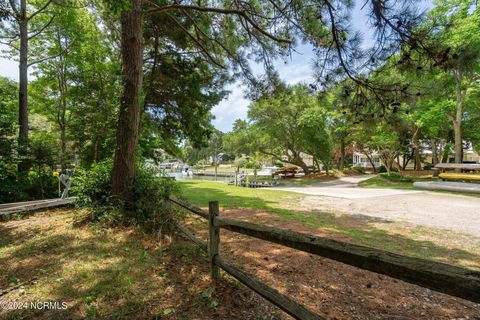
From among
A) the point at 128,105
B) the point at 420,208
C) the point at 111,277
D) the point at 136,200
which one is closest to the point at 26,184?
the point at 136,200

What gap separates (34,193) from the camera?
7.12 m

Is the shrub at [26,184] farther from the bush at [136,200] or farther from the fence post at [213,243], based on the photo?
the fence post at [213,243]

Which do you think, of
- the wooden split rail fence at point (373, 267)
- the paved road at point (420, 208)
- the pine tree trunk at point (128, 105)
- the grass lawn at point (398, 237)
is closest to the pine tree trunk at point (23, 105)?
the pine tree trunk at point (128, 105)

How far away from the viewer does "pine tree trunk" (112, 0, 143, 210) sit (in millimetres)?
5090

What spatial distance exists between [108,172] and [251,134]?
20364 millimetres

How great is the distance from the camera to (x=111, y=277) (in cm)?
291

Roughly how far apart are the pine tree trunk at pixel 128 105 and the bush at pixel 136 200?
231 millimetres

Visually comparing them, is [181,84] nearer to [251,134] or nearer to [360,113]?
[360,113]

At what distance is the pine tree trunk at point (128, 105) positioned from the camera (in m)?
5.09

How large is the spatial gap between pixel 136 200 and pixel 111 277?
2255mm

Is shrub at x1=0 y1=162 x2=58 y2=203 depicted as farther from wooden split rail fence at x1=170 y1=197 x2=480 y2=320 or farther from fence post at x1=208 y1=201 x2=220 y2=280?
wooden split rail fence at x1=170 y1=197 x2=480 y2=320

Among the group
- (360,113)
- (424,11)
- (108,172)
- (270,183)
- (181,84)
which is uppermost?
(181,84)

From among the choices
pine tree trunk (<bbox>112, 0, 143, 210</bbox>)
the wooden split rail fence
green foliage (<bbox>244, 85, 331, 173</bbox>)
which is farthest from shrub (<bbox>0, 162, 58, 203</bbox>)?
green foliage (<bbox>244, 85, 331, 173</bbox>)

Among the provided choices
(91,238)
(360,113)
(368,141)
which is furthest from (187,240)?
(368,141)
